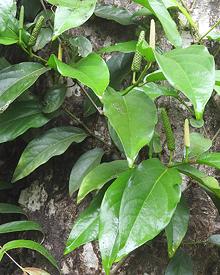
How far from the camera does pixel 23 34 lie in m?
0.85

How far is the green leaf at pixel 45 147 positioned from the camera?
34.7 inches

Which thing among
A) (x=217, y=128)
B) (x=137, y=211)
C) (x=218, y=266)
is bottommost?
(x=218, y=266)

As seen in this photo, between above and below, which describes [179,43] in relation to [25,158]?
above

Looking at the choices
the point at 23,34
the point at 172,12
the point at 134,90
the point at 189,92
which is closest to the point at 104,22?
the point at 172,12

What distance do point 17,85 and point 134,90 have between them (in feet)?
0.79

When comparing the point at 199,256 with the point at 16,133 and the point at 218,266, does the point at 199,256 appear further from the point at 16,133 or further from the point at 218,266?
the point at 16,133

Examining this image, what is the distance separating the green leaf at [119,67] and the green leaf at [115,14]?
0.13 m

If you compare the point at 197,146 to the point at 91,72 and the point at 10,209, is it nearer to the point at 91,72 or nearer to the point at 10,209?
the point at 91,72

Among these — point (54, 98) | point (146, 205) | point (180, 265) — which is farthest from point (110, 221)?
point (54, 98)

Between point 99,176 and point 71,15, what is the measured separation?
288 mm

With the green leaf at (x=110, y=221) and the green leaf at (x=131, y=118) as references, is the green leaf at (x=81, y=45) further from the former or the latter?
the green leaf at (x=110, y=221)

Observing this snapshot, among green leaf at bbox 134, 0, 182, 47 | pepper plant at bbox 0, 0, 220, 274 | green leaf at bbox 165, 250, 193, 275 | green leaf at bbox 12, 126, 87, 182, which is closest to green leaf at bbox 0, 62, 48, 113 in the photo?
pepper plant at bbox 0, 0, 220, 274

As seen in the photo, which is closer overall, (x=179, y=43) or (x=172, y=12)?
(x=179, y=43)

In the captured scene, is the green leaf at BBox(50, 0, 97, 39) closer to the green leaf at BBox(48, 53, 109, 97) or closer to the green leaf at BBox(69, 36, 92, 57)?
the green leaf at BBox(48, 53, 109, 97)
